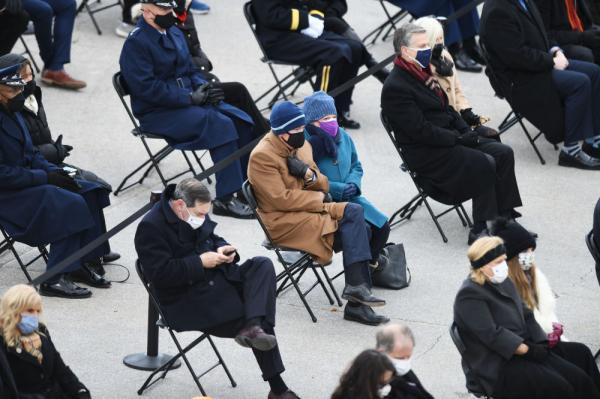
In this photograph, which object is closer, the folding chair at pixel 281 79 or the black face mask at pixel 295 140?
the black face mask at pixel 295 140

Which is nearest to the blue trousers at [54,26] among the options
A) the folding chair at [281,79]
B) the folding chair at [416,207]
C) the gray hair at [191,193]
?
the folding chair at [281,79]

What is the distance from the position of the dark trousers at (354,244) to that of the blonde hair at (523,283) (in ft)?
3.80

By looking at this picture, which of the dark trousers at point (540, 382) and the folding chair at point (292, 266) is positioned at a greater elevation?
the dark trousers at point (540, 382)

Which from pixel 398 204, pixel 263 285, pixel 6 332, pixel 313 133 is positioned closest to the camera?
pixel 6 332

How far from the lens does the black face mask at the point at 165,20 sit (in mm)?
9875

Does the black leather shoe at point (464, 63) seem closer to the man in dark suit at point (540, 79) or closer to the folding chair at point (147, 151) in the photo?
the man in dark suit at point (540, 79)

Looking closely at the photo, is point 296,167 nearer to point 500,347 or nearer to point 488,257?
point 488,257

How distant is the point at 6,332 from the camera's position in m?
6.93

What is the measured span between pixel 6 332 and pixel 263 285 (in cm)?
151

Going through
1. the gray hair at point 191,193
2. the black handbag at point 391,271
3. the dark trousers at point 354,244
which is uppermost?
the gray hair at point 191,193

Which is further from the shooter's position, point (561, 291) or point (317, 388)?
point (561, 291)

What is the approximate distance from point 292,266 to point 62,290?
4.85 ft

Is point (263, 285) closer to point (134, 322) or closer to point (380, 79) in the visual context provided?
point (134, 322)

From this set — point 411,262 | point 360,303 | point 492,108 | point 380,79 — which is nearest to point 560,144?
point 492,108
